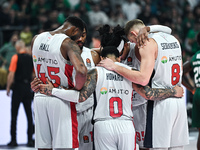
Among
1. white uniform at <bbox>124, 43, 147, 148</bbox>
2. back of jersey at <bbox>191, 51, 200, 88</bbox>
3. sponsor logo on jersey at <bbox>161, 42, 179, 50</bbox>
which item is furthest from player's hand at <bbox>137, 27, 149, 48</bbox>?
back of jersey at <bbox>191, 51, 200, 88</bbox>

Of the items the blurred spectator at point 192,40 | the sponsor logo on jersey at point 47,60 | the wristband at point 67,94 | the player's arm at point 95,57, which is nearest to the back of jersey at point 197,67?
the player's arm at point 95,57

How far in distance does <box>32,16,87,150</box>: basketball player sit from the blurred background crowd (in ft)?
23.3

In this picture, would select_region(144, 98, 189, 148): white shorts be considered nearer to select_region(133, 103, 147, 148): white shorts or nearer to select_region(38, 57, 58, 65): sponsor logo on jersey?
select_region(133, 103, 147, 148): white shorts

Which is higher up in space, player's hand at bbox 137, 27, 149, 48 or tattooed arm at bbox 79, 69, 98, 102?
player's hand at bbox 137, 27, 149, 48

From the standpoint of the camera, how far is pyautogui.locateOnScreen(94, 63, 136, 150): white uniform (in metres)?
4.21

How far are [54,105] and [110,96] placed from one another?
76cm

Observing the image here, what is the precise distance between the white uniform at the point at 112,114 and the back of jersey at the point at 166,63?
18.9 inches

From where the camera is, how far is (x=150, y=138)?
4590mm

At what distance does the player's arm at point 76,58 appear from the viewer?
4.26m

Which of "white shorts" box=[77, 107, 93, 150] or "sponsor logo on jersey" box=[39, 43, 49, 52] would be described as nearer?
"sponsor logo on jersey" box=[39, 43, 49, 52]

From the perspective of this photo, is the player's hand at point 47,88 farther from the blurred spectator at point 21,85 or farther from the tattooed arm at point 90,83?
the blurred spectator at point 21,85

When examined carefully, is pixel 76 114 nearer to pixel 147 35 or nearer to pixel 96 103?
pixel 96 103

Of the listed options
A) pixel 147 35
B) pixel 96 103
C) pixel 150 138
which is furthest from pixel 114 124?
pixel 147 35

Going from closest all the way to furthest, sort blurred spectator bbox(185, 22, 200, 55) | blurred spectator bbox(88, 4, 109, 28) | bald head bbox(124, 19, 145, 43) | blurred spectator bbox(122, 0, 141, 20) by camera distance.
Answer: bald head bbox(124, 19, 145, 43) < blurred spectator bbox(185, 22, 200, 55) < blurred spectator bbox(88, 4, 109, 28) < blurred spectator bbox(122, 0, 141, 20)
